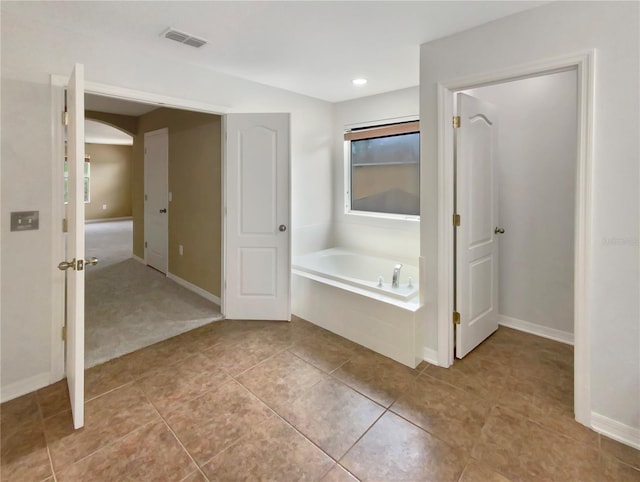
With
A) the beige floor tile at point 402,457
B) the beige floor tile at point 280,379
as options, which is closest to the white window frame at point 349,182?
the beige floor tile at point 280,379

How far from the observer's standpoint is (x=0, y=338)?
83.4 inches

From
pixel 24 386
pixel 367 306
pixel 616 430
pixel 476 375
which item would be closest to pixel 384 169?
pixel 367 306

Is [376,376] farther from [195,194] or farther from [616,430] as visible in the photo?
[195,194]

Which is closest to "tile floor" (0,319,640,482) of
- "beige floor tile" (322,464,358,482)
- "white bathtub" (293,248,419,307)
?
"beige floor tile" (322,464,358,482)

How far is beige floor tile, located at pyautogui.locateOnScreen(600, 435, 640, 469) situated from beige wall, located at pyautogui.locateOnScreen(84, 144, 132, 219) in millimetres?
12062

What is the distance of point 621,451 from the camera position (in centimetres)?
173

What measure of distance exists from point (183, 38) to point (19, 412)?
2.65 meters

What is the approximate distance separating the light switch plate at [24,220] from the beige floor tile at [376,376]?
226cm

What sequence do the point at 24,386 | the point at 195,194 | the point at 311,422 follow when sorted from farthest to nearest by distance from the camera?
1. the point at 195,194
2. the point at 24,386
3. the point at 311,422

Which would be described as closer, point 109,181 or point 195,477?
point 195,477

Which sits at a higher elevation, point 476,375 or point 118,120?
point 118,120

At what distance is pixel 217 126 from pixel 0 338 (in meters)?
2.61

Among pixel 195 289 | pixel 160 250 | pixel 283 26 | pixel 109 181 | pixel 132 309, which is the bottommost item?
pixel 132 309

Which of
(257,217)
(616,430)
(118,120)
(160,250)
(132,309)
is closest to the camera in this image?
(616,430)
